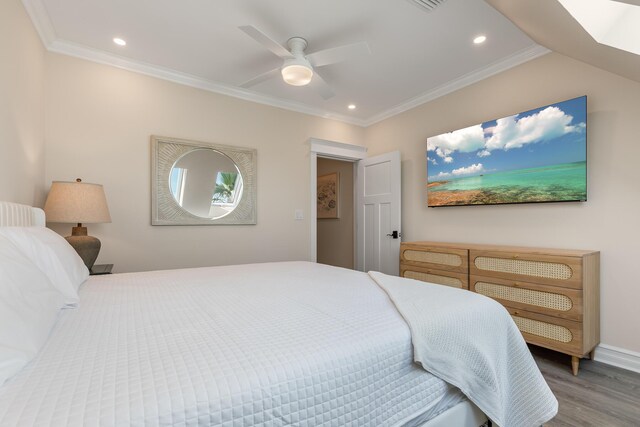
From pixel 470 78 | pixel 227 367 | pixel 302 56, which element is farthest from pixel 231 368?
pixel 470 78

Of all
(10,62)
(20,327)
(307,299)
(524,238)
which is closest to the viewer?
(20,327)

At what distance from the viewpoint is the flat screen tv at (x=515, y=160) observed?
2312mm

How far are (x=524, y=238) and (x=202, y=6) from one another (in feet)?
10.4

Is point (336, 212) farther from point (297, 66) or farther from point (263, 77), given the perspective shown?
point (297, 66)

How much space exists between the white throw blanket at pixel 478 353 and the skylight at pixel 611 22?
5.55 ft

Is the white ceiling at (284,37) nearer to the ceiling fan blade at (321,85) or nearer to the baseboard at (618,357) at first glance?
the ceiling fan blade at (321,85)

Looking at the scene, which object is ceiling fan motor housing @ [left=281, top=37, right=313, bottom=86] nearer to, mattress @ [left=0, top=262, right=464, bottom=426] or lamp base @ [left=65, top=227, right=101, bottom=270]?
mattress @ [left=0, top=262, right=464, bottom=426]

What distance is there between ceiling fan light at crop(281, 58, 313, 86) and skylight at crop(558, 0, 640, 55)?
1607 mm

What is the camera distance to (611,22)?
1.77 meters

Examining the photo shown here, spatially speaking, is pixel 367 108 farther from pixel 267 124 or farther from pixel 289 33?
pixel 289 33

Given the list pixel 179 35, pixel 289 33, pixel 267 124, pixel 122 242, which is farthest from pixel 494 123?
pixel 122 242

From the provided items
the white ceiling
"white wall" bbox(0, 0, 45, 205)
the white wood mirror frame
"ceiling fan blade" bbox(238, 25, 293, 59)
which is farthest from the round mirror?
"ceiling fan blade" bbox(238, 25, 293, 59)

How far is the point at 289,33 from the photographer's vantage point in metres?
2.33

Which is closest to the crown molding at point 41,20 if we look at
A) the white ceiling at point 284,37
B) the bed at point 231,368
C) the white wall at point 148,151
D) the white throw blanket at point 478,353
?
the white ceiling at point 284,37
